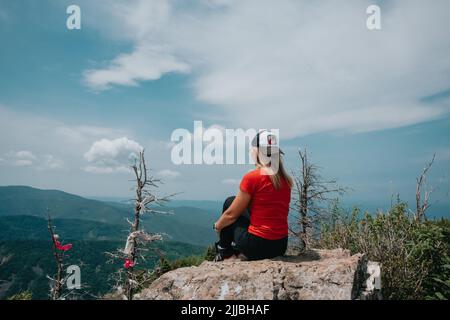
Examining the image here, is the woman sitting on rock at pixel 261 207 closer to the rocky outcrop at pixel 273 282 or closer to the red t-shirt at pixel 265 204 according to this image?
the red t-shirt at pixel 265 204

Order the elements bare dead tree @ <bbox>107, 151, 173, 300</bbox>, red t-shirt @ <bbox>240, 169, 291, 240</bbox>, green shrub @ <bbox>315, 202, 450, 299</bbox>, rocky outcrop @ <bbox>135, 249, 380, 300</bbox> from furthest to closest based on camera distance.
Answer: bare dead tree @ <bbox>107, 151, 173, 300</bbox> → green shrub @ <bbox>315, 202, 450, 299</bbox> → red t-shirt @ <bbox>240, 169, 291, 240</bbox> → rocky outcrop @ <bbox>135, 249, 380, 300</bbox>

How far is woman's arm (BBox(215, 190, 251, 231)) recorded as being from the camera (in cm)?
488

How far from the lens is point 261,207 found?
195 inches

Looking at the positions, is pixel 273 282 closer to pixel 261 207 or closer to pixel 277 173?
pixel 261 207

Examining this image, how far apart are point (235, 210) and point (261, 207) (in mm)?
396

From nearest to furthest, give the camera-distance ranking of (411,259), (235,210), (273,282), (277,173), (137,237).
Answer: (273,282) < (277,173) < (235,210) < (411,259) < (137,237)

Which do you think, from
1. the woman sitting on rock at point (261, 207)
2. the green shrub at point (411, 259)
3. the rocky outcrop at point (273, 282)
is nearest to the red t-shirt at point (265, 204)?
the woman sitting on rock at point (261, 207)

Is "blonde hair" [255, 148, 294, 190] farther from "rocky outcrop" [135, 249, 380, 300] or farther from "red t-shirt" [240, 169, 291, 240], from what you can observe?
"rocky outcrop" [135, 249, 380, 300]

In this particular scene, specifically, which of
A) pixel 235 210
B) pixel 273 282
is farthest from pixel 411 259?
pixel 235 210

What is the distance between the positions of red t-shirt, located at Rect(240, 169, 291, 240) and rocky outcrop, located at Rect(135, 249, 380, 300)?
493mm

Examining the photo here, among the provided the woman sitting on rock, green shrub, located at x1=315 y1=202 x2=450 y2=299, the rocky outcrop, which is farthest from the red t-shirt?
green shrub, located at x1=315 y1=202 x2=450 y2=299
